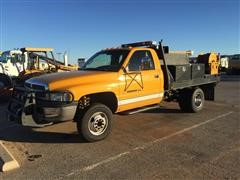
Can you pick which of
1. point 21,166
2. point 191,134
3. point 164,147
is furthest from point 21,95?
point 191,134

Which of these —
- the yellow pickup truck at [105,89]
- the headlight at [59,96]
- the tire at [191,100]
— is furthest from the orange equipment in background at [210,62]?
the headlight at [59,96]

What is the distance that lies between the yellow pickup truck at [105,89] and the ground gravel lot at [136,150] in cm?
54

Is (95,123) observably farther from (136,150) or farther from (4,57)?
(4,57)

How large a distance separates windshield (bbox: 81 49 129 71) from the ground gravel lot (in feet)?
5.19

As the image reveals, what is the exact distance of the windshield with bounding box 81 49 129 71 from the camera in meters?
7.00

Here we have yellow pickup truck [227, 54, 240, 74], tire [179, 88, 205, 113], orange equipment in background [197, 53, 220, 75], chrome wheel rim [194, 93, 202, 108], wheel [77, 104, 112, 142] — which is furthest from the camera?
yellow pickup truck [227, 54, 240, 74]

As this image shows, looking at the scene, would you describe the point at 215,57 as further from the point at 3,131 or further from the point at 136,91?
Answer: the point at 3,131

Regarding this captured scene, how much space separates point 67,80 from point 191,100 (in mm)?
4478

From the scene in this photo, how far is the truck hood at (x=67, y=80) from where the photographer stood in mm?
5852

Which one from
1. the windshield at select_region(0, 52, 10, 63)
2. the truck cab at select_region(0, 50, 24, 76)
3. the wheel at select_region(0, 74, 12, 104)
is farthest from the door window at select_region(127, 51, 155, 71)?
the windshield at select_region(0, 52, 10, 63)

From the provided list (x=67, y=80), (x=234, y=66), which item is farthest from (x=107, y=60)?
(x=234, y=66)

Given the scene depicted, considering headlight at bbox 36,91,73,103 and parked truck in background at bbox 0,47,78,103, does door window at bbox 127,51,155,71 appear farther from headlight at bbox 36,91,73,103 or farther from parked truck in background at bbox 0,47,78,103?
parked truck in background at bbox 0,47,78,103

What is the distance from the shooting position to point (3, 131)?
23.9 ft

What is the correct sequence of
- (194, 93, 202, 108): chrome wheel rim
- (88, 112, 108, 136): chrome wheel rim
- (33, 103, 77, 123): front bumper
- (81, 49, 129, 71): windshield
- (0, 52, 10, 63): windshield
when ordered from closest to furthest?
1. (33, 103, 77, 123): front bumper
2. (88, 112, 108, 136): chrome wheel rim
3. (81, 49, 129, 71): windshield
4. (194, 93, 202, 108): chrome wheel rim
5. (0, 52, 10, 63): windshield
